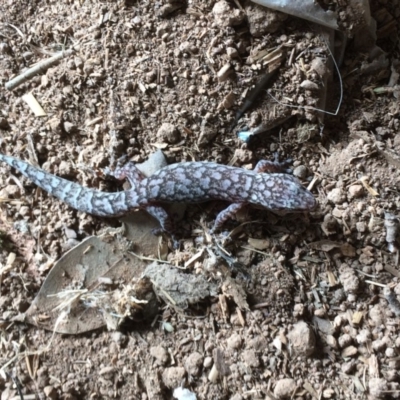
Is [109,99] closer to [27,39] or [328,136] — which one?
[27,39]

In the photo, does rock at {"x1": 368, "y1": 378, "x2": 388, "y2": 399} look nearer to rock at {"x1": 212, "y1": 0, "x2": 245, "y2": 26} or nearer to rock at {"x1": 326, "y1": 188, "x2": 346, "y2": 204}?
rock at {"x1": 326, "y1": 188, "x2": 346, "y2": 204}

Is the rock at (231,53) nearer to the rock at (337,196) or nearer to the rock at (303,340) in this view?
the rock at (337,196)

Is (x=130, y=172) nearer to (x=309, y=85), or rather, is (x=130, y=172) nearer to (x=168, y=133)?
(x=168, y=133)

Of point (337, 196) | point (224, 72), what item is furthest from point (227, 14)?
point (337, 196)

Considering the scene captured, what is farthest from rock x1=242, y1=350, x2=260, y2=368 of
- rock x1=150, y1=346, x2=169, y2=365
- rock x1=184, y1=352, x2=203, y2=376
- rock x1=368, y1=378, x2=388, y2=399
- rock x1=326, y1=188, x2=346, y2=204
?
rock x1=326, y1=188, x2=346, y2=204

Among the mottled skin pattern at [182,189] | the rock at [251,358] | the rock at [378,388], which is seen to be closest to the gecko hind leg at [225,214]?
the mottled skin pattern at [182,189]

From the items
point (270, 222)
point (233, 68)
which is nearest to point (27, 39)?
point (233, 68)
